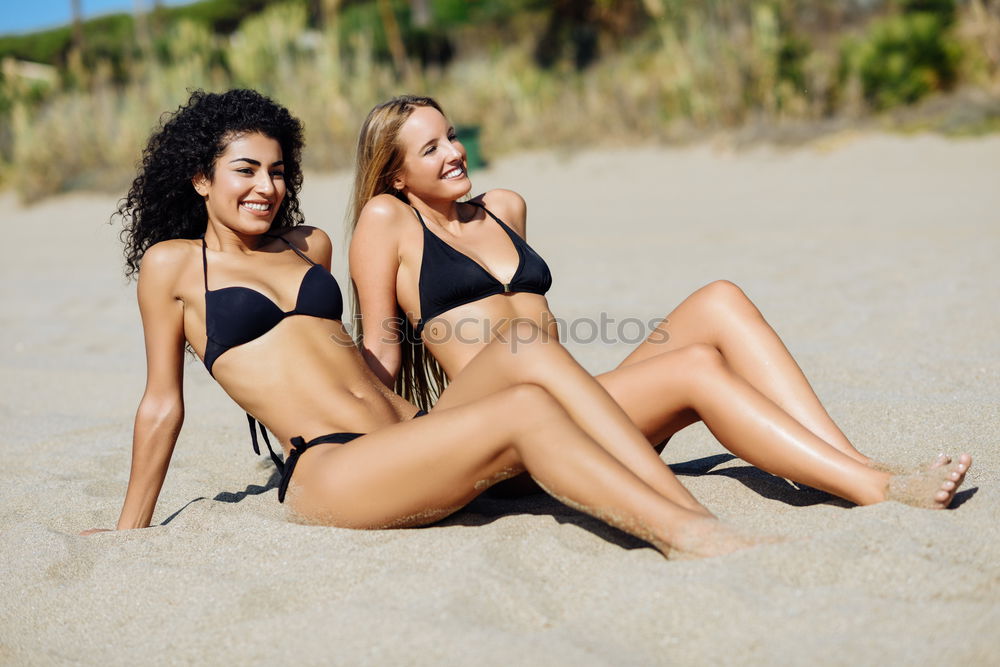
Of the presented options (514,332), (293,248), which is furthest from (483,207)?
(514,332)

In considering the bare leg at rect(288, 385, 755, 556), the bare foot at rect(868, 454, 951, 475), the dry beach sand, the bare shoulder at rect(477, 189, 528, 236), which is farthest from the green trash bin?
the bare foot at rect(868, 454, 951, 475)

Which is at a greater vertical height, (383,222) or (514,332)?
(383,222)

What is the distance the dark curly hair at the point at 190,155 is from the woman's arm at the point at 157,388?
0.24 meters

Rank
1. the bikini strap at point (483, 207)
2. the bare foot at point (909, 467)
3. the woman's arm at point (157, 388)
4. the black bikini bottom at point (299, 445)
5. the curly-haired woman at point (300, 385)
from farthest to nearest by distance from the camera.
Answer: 1. the bikini strap at point (483, 207)
2. the woman's arm at point (157, 388)
3. the black bikini bottom at point (299, 445)
4. the bare foot at point (909, 467)
5. the curly-haired woman at point (300, 385)

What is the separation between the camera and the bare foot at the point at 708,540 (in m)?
2.33

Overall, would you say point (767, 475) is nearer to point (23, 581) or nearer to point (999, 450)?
point (999, 450)

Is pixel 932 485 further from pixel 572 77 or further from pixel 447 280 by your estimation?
pixel 572 77

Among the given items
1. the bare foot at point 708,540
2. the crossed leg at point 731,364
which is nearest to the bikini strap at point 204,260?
the crossed leg at point 731,364

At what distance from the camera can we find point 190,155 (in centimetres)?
317

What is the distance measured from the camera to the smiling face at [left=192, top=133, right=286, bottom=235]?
3148 mm

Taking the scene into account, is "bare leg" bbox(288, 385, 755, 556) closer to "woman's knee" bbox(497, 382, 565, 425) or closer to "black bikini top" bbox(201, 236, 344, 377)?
"woman's knee" bbox(497, 382, 565, 425)

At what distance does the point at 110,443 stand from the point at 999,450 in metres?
3.43

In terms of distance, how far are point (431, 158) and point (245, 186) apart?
2.16 feet

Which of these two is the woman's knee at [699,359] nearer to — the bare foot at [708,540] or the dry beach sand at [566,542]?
the dry beach sand at [566,542]
